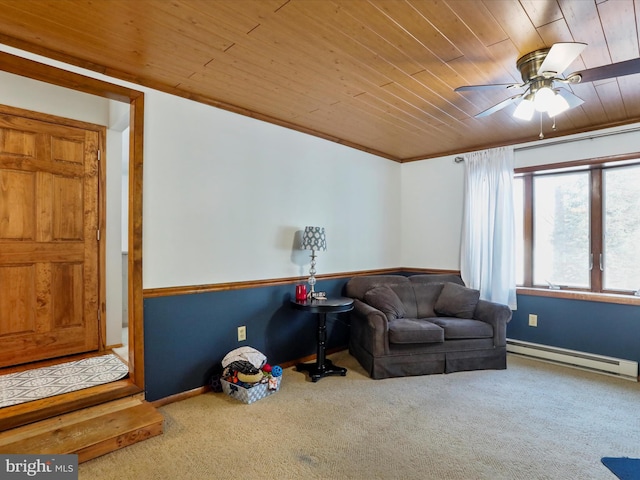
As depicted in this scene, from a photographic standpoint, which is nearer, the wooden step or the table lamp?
the wooden step

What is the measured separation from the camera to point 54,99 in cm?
324

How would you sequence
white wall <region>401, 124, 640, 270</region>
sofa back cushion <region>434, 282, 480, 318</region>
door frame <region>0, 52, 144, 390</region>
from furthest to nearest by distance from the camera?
white wall <region>401, 124, 640, 270</region>, sofa back cushion <region>434, 282, 480, 318</region>, door frame <region>0, 52, 144, 390</region>

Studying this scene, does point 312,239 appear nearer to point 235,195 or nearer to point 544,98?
point 235,195

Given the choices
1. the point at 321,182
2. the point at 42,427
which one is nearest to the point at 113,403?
the point at 42,427

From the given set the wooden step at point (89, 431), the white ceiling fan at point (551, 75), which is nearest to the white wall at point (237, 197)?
the wooden step at point (89, 431)

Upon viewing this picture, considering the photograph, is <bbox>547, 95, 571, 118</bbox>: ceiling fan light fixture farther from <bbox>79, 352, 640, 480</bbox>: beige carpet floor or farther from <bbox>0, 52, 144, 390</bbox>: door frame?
<bbox>0, 52, 144, 390</bbox>: door frame

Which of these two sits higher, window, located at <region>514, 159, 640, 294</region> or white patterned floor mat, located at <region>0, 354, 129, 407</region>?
window, located at <region>514, 159, 640, 294</region>

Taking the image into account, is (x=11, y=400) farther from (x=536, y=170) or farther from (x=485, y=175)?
(x=536, y=170)

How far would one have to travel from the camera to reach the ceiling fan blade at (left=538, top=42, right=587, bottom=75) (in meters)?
1.76

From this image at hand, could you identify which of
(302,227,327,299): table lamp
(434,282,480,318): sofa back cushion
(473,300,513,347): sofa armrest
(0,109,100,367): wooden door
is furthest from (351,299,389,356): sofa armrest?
(0,109,100,367): wooden door

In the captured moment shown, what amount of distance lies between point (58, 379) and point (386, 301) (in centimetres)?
288

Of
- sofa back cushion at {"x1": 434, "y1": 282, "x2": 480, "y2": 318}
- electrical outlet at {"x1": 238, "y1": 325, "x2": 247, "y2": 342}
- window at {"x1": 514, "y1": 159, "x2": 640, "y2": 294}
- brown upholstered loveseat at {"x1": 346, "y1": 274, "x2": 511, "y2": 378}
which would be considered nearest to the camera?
electrical outlet at {"x1": 238, "y1": 325, "x2": 247, "y2": 342}

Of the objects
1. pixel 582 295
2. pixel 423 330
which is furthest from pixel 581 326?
pixel 423 330

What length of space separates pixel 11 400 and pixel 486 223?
4.50 metres
